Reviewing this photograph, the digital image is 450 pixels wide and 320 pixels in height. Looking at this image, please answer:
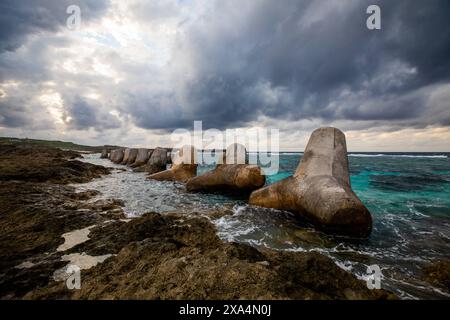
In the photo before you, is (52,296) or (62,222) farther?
(62,222)

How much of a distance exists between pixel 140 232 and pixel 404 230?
6646 mm

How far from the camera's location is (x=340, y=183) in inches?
205

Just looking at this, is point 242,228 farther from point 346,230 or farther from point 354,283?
point 354,283

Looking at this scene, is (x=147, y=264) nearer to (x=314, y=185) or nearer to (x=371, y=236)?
(x=314, y=185)

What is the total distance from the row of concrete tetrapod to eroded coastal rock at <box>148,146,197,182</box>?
3.33m

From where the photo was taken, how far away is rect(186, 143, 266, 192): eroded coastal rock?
8492 millimetres

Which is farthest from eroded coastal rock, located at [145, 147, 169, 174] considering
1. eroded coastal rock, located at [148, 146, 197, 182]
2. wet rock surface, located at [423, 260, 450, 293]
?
wet rock surface, located at [423, 260, 450, 293]

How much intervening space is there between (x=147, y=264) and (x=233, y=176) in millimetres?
6336

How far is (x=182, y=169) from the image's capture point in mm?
13203

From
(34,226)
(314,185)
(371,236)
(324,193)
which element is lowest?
(371,236)

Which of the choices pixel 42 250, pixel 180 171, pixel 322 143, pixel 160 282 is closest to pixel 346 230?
pixel 322 143

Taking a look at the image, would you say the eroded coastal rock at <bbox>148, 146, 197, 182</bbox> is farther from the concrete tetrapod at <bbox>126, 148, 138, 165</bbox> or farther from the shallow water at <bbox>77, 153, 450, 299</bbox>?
the concrete tetrapod at <bbox>126, 148, 138, 165</bbox>

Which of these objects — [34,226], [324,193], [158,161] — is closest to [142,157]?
[158,161]

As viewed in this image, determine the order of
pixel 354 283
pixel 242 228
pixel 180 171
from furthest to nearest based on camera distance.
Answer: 1. pixel 180 171
2. pixel 242 228
3. pixel 354 283
